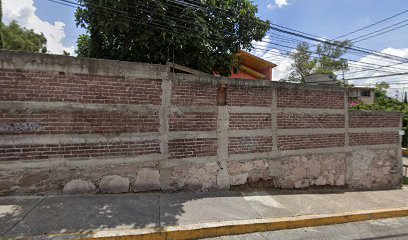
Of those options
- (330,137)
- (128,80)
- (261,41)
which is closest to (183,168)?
(128,80)

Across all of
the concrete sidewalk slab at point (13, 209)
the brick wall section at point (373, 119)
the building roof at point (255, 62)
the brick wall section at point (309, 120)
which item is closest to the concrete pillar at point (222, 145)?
the brick wall section at point (309, 120)

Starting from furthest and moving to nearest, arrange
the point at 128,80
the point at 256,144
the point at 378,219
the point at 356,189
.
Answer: the point at 356,189, the point at 256,144, the point at 378,219, the point at 128,80

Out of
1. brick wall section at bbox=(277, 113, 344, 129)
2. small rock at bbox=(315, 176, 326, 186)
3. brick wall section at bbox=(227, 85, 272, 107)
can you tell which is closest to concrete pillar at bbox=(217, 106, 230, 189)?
brick wall section at bbox=(227, 85, 272, 107)

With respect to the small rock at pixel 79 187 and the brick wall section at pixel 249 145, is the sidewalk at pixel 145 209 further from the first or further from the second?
the brick wall section at pixel 249 145

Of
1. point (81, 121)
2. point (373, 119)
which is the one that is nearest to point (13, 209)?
point (81, 121)

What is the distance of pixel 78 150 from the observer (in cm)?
415

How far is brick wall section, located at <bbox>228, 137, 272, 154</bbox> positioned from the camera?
532 centimetres

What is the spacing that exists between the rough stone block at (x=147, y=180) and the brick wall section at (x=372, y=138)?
241 inches

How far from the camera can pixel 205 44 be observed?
7.02 meters

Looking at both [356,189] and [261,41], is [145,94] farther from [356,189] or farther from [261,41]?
[356,189]

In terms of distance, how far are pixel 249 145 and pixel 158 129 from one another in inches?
91.8

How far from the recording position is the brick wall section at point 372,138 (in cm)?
693

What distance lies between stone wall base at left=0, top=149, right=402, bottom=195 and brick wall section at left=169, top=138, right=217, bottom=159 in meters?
0.26

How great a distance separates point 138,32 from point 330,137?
21.8ft
